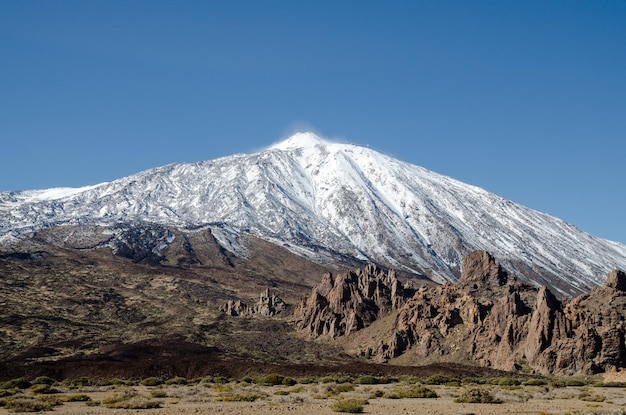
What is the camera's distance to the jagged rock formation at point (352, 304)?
5138 inches

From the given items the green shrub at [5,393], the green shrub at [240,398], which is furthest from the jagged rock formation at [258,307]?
the green shrub at [240,398]

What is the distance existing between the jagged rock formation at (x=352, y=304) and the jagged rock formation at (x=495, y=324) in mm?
229

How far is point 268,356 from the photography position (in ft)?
358

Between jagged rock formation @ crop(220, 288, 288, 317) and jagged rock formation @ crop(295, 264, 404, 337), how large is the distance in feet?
54.5

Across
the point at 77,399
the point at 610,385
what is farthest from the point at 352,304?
the point at 77,399

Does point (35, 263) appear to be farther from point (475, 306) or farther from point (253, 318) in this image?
point (475, 306)

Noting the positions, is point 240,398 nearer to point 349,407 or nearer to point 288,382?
point 349,407

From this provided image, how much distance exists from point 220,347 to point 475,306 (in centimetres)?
4363

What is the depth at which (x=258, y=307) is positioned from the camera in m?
167

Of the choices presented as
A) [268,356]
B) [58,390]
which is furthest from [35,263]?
[58,390]

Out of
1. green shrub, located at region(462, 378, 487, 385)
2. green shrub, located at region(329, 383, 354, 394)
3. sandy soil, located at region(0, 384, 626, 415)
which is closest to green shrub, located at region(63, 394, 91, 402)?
sandy soil, located at region(0, 384, 626, 415)

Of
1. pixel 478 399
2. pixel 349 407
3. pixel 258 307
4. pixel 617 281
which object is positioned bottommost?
pixel 349 407

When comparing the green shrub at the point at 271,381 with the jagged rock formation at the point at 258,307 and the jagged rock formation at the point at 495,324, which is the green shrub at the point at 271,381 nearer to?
the jagged rock formation at the point at 495,324

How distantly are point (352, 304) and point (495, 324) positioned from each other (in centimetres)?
4011
